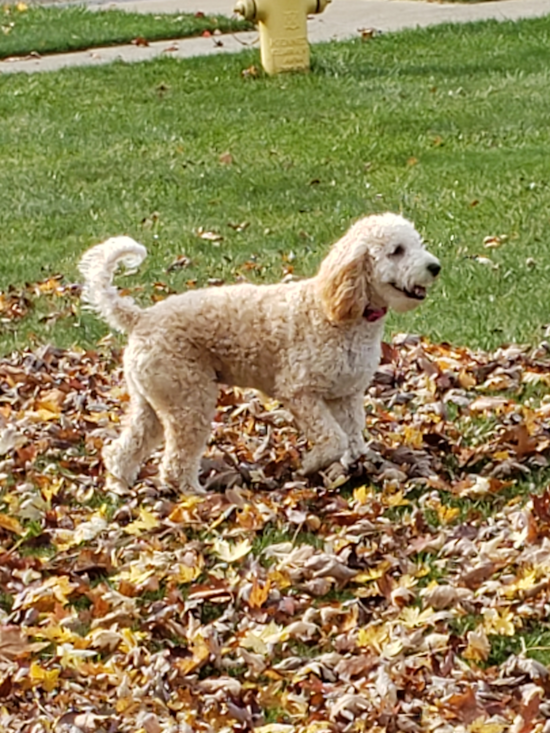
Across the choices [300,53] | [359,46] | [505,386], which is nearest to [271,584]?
[505,386]

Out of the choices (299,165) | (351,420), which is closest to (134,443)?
(351,420)

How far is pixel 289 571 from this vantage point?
5.49m

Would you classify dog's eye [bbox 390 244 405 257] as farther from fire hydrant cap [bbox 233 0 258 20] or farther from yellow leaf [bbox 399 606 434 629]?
fire hydrant cap [bbox 233 0 258 20]

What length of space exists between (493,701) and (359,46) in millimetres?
11886

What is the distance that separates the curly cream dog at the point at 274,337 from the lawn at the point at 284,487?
0.29 metres

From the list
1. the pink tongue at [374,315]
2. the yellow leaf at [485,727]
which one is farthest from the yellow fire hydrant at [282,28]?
the yellow leaf at [485,727]

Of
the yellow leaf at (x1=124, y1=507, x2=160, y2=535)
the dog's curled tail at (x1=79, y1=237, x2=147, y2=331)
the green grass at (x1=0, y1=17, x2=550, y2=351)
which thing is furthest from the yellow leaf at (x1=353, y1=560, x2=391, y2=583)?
the green grass at (x1=0, y1=17, x2=550, y2=351)

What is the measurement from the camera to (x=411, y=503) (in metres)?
6.01

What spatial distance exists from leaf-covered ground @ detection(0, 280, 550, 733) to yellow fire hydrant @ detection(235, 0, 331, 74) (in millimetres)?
7126

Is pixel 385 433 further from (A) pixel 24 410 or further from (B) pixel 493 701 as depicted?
(B) pixel 493 701

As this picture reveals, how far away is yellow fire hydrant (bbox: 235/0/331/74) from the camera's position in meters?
13.9

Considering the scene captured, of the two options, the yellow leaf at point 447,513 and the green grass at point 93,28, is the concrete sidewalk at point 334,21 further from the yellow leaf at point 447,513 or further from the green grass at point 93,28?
the yellow leaf at point 447,513

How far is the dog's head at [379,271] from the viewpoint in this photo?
5.93 meters

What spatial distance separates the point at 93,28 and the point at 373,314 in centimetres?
1188
